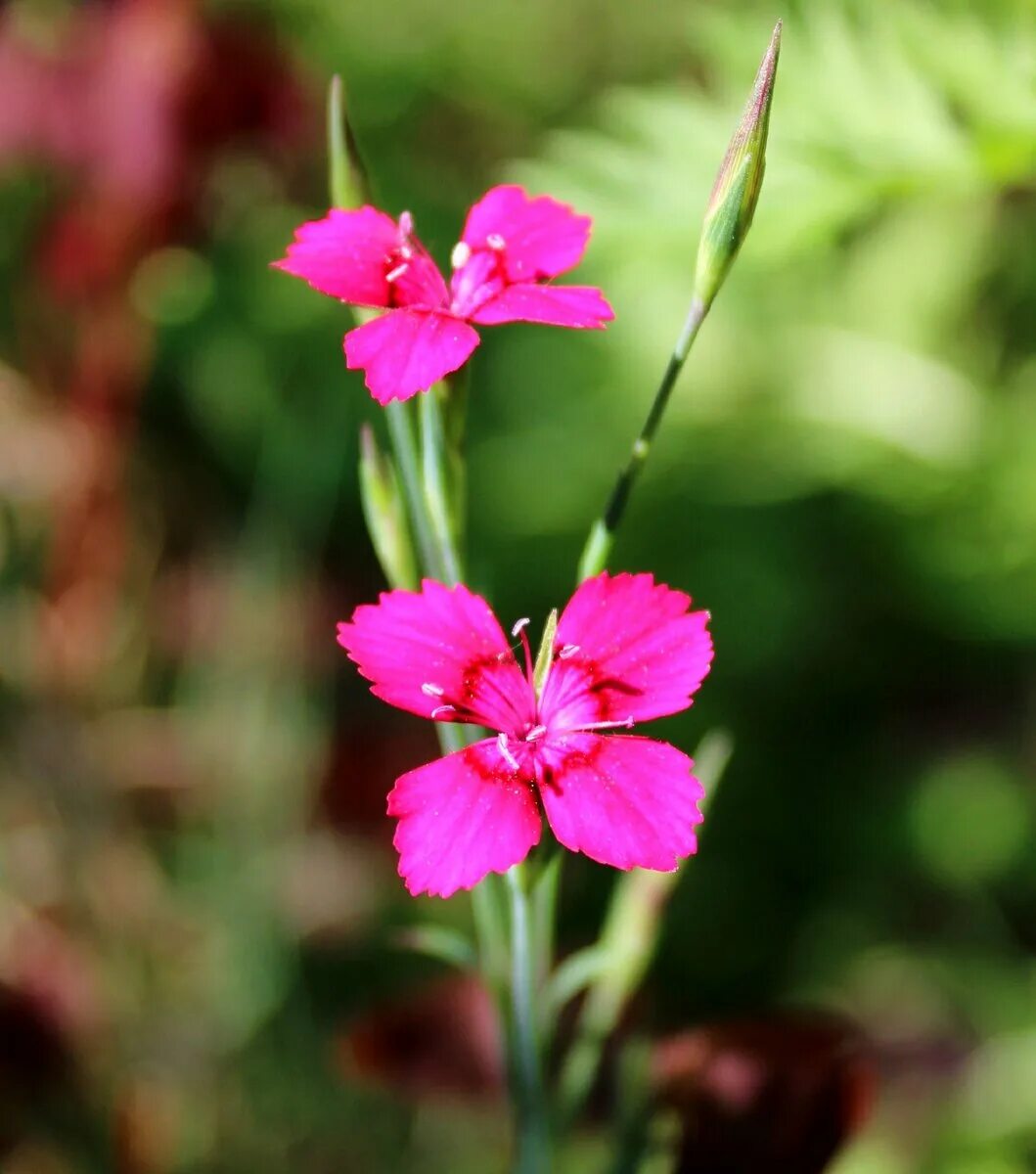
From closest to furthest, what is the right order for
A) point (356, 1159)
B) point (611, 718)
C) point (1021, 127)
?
point (611, 718) → point (1021, 127) → point (356, 1159)

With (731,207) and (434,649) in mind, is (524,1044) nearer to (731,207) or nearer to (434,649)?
(434,649)

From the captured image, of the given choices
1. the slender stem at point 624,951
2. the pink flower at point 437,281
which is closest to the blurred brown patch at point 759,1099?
the slender stem at point 624,951

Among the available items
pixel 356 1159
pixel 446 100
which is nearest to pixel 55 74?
pixel 446 100

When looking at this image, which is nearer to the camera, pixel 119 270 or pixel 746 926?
pixel 119 270

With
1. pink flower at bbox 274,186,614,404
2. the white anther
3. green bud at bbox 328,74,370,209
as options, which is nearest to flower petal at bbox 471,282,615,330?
pink flower at bbox 274,186,614,404

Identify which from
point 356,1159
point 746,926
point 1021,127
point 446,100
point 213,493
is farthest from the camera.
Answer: point 446,100

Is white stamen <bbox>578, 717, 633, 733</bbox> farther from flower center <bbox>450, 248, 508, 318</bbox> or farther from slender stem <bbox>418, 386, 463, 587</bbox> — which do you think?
flower center <bbox>450, 248, 508, 318</bbox>

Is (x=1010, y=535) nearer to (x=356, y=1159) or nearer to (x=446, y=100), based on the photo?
(x=356, y=1159)
